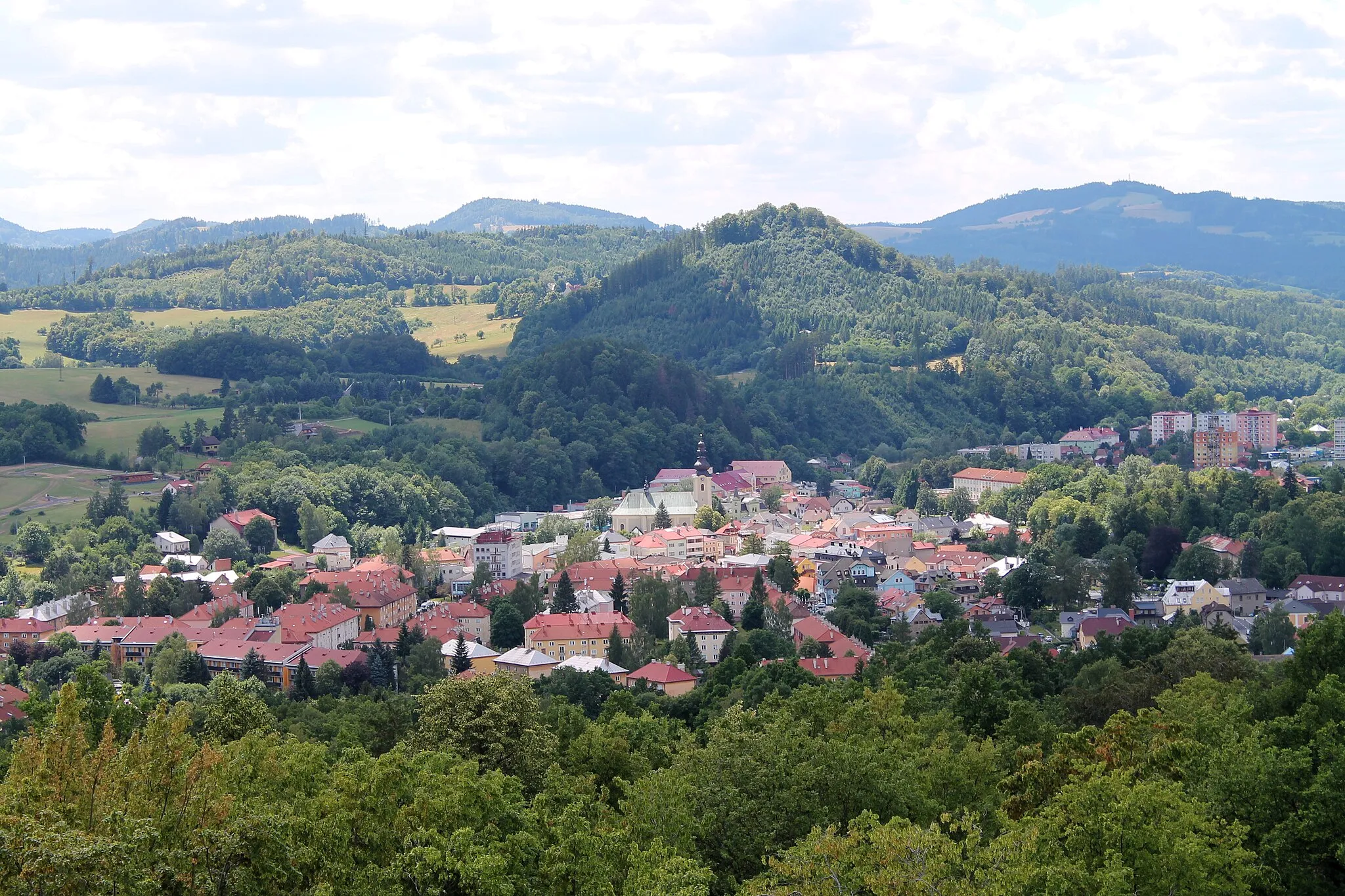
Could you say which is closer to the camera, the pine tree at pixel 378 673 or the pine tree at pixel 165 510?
the pine tree at pixel 378 673

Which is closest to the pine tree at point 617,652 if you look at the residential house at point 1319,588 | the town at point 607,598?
the town at point 607,598

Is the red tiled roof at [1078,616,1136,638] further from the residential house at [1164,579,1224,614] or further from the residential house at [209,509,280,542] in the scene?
the residential house at [209,509,280,542]

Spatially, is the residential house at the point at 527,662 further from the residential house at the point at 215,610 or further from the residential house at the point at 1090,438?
the residential house at the point at 1090,438

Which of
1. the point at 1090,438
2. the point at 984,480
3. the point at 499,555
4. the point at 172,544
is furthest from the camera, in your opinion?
the point at 1090,438

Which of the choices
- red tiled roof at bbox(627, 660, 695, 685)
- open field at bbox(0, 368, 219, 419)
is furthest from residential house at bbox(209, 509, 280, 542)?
red tiled roof at bbox(627, 660, 695, 685)

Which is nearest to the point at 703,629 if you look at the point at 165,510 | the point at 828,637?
the point at 828,637

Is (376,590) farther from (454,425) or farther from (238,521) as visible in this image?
(454,425)

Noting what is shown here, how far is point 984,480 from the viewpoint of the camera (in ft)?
406

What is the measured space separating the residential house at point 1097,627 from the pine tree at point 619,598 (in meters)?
20.4

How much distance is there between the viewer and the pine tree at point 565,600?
78.2 meters

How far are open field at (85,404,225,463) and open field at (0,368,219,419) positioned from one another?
4.46 feet

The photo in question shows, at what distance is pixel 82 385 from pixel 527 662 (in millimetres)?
91649

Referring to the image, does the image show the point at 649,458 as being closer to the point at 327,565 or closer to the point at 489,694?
the point at 327,565

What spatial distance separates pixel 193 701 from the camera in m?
54.6
